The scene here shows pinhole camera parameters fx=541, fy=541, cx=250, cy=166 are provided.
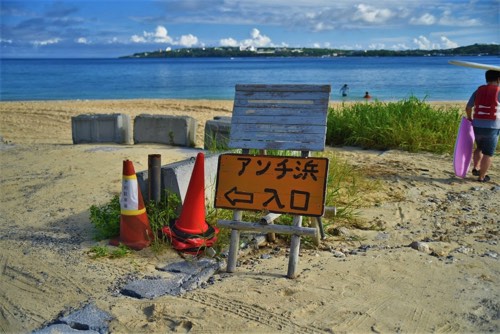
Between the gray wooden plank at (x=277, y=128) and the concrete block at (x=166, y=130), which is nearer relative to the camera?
the gray wooden plank at (x=277, y=128)

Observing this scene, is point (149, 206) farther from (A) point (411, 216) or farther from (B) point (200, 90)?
(B) point (200, 90)

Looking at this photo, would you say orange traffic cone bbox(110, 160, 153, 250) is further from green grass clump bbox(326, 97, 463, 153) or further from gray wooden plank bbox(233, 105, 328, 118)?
green grass clump bbox(326, 97, 463, 153)

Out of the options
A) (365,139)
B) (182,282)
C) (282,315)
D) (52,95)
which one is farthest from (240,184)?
(52,95)

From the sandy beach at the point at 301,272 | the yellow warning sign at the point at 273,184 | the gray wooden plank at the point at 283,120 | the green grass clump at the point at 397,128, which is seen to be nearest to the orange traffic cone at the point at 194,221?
the sandy beach at the point at 301,272

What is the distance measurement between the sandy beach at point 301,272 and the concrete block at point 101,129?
2419mm

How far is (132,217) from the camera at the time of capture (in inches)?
180

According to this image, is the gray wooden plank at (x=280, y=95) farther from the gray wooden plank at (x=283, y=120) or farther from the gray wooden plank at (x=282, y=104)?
the gray wooden plank at (x=283, y=120)

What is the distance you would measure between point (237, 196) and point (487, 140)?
4.20 metres

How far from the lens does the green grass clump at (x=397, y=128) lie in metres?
8.70

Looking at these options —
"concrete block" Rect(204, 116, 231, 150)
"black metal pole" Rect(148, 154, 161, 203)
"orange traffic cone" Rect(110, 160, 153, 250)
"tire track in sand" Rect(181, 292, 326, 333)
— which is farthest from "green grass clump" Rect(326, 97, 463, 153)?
"tire track in sand" Rect(181, 292, 326, 333)

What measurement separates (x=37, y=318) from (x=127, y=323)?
0.63 metres

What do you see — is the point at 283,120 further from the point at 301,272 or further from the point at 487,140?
the point at 487,140

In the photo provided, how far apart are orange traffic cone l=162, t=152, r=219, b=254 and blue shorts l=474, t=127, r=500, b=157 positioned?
4122mm

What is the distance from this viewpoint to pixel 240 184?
13.9 feet
